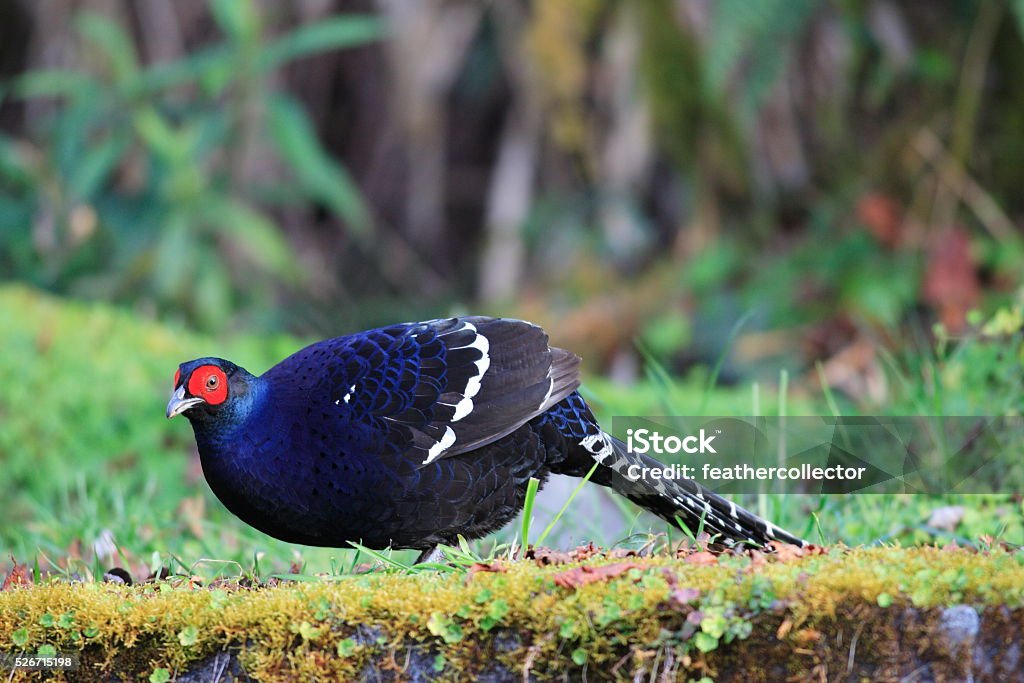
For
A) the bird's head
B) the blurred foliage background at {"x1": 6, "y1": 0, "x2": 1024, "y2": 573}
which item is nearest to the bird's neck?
the bird's head

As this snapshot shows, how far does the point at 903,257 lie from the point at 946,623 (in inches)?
227

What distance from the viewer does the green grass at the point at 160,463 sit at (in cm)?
365

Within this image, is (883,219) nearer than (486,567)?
No

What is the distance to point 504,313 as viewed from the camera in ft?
28.0

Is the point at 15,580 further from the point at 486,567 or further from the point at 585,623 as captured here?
the point at 585,623

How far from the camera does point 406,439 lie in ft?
10.4

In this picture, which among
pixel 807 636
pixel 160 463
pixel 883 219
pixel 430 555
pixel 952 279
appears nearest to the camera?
pixel 807 636

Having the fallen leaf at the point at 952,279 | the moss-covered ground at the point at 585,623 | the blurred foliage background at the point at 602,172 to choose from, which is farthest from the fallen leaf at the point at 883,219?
the moss-covered ground at the point at 585,623

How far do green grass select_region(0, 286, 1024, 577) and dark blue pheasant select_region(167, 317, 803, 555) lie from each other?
12 cm

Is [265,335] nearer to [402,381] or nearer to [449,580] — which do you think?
[402,381]

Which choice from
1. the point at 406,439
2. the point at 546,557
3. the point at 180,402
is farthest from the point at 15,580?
the point at 546,557

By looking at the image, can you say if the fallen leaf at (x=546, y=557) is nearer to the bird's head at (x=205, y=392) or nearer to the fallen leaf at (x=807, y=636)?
the fallen leaf at (x=807, y=636)

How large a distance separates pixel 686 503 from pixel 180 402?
1351mm

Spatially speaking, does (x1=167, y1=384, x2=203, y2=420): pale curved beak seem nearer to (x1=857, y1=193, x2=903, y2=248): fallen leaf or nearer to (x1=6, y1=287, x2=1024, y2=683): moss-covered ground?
(x1=6, y1=287, x2=1024, y2=683): moss-covered ground
